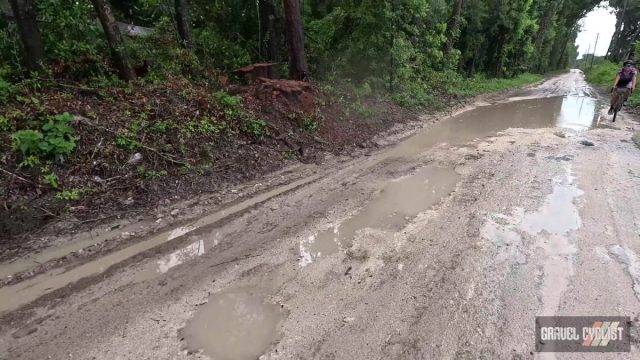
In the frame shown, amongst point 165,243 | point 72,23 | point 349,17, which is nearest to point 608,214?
point 165,243

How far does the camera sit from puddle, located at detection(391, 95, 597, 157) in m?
8.47

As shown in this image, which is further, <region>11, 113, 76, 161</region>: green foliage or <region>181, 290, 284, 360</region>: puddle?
<region>11, 113, 76, 161</region>: green foliage

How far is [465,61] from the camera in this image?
24141 mm

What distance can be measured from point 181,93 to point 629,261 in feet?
23.1

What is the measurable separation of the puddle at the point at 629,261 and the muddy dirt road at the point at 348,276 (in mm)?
18

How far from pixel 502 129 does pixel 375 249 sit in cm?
765

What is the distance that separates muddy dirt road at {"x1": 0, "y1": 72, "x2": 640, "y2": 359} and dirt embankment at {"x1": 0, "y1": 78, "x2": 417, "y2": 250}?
0.59 meters

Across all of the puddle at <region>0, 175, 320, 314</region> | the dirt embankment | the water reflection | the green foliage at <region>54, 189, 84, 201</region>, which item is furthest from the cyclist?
the green foliage at <region>54, 189, 84, 201</region>

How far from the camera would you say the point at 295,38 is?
28.9 feet

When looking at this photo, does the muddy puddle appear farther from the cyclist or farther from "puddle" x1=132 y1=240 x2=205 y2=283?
the cyclist

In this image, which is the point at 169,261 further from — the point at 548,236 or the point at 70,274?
the point at 548,236

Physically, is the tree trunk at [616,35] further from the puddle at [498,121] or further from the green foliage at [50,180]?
the green foliage at [50,180]

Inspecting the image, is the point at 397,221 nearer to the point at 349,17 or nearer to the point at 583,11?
the point at 349,17

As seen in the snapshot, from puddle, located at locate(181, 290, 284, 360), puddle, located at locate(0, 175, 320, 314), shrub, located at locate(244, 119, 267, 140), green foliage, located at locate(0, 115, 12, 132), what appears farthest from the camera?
shrub, located at locate(244, 119, 267, 140)
